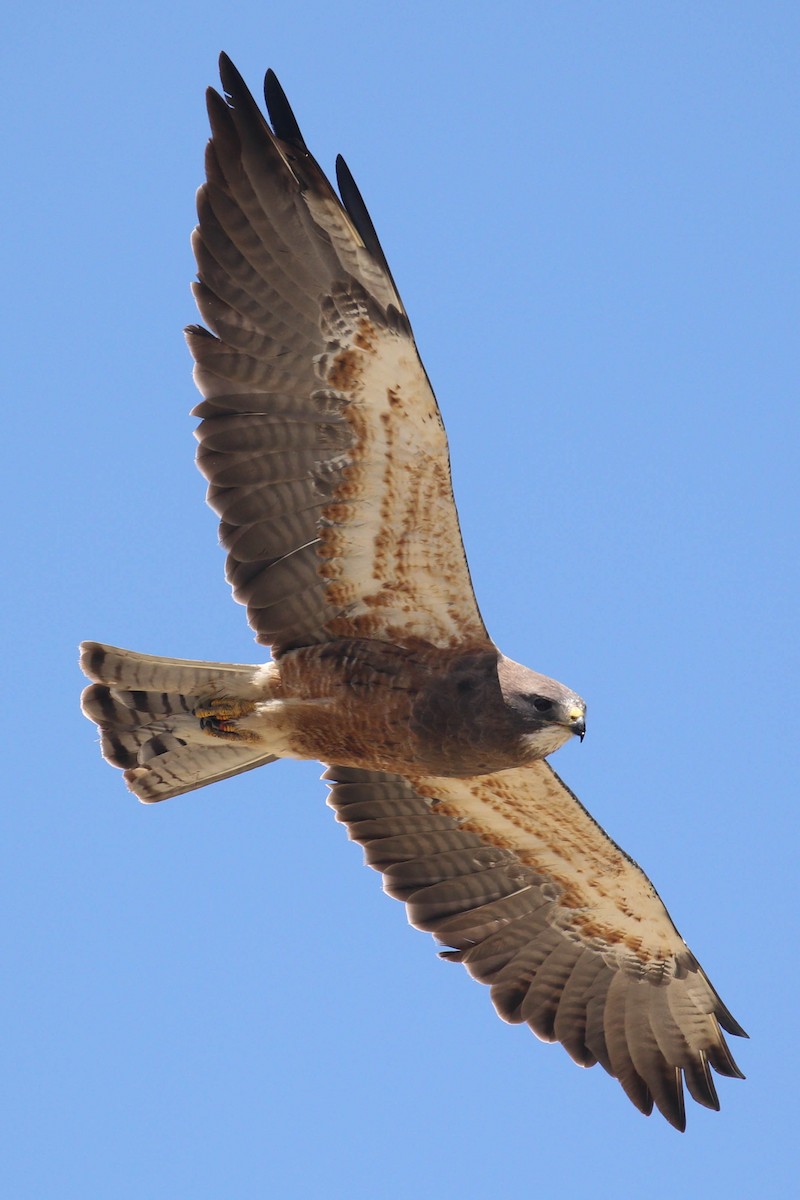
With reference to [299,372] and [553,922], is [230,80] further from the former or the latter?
[553,922]

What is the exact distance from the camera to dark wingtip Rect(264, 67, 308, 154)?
31.6 ft

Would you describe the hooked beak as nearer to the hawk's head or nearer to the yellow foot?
the hawk's head

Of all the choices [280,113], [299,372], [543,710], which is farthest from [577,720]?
[280,113]

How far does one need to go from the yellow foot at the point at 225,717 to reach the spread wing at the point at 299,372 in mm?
838

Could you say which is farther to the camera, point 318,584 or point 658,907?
point 658,907

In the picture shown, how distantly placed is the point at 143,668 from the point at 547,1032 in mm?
4237

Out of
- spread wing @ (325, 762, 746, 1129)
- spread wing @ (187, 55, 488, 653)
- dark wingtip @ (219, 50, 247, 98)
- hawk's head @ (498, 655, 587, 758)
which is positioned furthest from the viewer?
spread wing @ (325, 762, 746, 1129)

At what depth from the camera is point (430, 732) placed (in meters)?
10.2

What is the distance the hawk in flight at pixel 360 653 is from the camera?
9.84m

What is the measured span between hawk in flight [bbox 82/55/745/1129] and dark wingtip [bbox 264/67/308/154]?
0.01 m

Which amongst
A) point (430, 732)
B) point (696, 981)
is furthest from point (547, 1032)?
point (430, 732)

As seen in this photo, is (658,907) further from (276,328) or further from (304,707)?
(276,328)

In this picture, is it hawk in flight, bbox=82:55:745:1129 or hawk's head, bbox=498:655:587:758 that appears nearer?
hawk in flight, bbox=82:55:745:1129

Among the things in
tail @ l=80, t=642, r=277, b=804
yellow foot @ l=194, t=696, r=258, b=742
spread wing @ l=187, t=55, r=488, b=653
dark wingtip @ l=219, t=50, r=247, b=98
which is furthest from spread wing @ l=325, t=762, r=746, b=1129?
dark wingtip @ l=219, t=50, r=247, b=98
